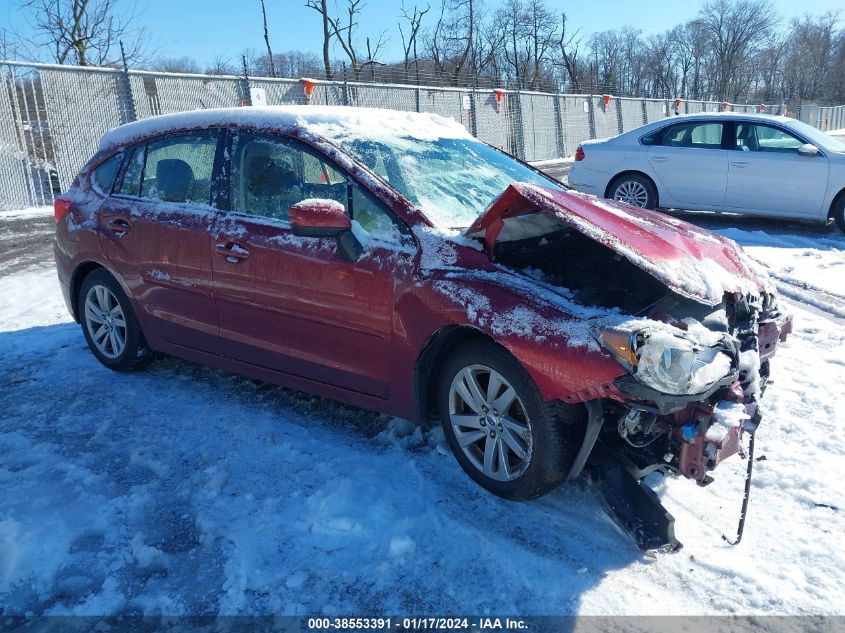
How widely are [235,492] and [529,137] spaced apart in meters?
21.9

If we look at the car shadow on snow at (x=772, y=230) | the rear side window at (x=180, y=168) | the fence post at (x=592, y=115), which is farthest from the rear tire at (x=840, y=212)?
the fence post at (x=592, y=115)

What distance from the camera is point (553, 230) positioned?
3152mm

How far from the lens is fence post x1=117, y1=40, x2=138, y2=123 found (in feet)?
43.4

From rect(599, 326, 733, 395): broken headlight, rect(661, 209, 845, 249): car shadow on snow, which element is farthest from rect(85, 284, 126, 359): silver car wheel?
rect(661, 209, 845, 249): car shadow on snow

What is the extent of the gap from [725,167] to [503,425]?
25.4 feet

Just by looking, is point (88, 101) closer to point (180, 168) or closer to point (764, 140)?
point (180, 168)

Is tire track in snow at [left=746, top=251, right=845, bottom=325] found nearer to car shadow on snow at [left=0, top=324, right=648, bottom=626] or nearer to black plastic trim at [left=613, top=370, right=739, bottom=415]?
black plastic trim at [left=613, top=370, right=739, bottom=415]

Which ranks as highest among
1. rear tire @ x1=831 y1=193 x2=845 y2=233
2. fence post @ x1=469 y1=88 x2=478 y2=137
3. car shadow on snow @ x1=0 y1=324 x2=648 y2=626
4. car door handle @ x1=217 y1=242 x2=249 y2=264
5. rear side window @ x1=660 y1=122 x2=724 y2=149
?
fence post @ x1=469 y1=88 x2=478 y2=137

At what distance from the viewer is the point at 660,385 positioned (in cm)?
239

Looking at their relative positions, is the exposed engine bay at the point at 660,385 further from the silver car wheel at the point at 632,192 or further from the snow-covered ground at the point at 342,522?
the silver car wheel at the point at 632,192

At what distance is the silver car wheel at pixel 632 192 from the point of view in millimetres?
9766

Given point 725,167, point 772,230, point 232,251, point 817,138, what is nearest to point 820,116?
point 817,138

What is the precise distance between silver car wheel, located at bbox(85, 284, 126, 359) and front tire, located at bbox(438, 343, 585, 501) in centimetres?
254

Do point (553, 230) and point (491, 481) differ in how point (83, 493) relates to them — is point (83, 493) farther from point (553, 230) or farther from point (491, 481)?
point (553, 230)
